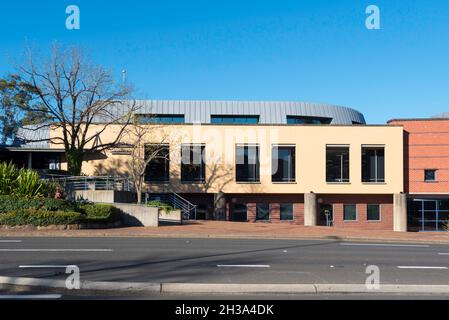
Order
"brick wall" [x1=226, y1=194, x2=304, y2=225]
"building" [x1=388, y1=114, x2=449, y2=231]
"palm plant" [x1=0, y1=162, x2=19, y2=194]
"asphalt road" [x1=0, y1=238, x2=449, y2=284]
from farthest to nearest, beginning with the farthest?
"building" [x1=388, y1=114, x2=449, y2=231] < "brick wall" [x1=226, y1=194, x2=304, y2=225] < "palm plant" [x1=0, y1=162, x2=19, y2=194] < "asphalt road" [x1=0, y1=238, x2=449, y2=284]

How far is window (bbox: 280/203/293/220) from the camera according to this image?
39.2 metres

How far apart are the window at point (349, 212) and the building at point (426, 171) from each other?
4238 millimetres

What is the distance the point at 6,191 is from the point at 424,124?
29774mm

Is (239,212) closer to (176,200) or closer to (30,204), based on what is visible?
(176,200)

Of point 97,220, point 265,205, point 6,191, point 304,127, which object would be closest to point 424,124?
point 304,127

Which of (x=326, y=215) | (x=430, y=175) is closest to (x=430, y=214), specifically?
(x=430, y=175)

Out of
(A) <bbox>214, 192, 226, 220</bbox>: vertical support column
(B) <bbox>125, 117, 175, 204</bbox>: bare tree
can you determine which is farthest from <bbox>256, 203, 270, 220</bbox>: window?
(B) <bbox>125, 117, 175, 204</bbox>: bare tree

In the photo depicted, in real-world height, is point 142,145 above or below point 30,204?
above

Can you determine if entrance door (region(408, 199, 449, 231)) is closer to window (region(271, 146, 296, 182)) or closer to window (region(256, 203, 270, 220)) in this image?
window (region(271, 146, 296, 182))

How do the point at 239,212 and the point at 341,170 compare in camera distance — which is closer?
the point at 341,170

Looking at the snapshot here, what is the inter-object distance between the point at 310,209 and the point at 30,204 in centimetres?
2105

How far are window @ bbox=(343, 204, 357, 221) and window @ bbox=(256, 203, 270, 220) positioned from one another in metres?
5.74

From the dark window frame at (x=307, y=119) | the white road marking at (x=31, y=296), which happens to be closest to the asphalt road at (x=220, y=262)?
the white road marking at (x=31, y=296)

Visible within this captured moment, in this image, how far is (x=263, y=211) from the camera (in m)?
39.3
